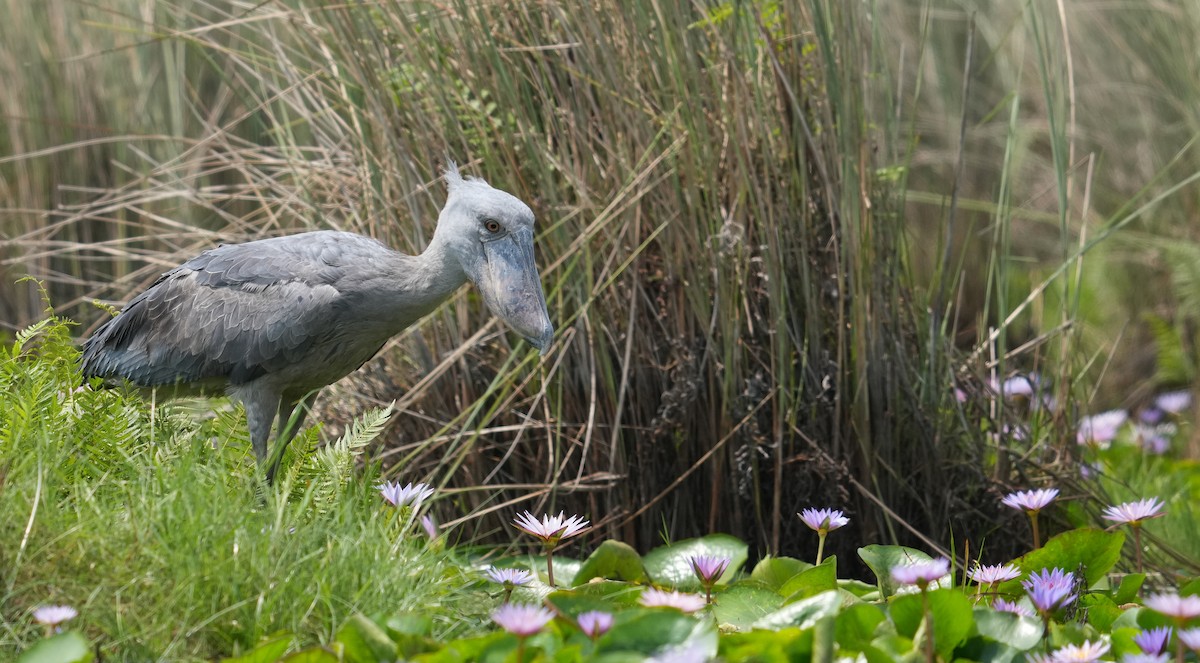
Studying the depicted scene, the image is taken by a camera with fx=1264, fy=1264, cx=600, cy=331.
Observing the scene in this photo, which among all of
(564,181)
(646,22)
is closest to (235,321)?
(564,181)

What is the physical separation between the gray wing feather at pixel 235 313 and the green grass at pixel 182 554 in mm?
379

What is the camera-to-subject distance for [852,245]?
3.03 meters

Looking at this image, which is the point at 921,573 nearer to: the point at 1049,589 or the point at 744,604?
the point at 1049,589

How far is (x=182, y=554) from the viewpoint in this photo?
208 cm

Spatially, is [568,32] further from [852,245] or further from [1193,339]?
[1193,339]

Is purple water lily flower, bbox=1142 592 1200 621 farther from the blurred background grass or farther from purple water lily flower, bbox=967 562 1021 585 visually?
the blurred background grass

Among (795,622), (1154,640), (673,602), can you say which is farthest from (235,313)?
(1154,640)

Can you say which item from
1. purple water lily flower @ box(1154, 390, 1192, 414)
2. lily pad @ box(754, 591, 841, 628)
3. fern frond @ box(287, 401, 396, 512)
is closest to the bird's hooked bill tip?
fern frond @ box(287, 401, 396, 512)

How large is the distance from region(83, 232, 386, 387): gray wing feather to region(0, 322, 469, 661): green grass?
14.9 inches

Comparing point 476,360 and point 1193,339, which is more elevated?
point 476,360

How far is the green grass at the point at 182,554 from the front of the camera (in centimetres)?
207

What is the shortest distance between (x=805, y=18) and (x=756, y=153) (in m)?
0.36

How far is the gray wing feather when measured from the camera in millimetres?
2789

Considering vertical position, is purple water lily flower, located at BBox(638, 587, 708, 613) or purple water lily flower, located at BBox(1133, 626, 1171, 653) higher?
purple water lily flower, located at BBox(638, 587, 708, 613)
